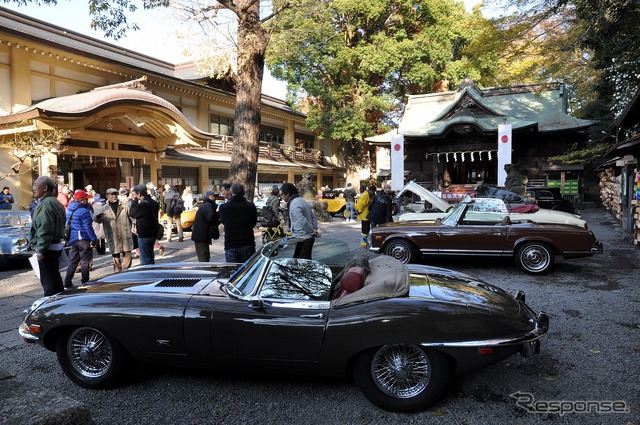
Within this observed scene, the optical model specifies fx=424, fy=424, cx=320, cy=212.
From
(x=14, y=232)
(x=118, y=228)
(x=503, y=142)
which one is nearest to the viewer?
(x=118, y=228)

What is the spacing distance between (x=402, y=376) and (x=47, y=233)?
14.7 ft

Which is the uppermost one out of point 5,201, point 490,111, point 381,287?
point 490,111

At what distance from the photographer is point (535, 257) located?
7453mm

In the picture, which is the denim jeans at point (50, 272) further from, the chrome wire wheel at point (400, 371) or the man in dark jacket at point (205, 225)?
the chrome wire wheel at point (400, 371)

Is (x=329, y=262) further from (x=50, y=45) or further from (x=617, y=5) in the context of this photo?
(x=50, y=45)

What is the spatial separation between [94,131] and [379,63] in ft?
56.0

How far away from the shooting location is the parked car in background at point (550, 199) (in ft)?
44.6

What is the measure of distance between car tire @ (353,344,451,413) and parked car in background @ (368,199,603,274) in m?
4.14

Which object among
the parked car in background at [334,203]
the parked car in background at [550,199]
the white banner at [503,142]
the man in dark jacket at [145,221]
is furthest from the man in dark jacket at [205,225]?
the parked car in background at [334,203]

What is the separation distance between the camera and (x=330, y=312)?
3.09m

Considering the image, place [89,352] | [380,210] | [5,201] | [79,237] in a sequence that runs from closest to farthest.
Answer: [89,352]
[79,237]
[380,210]
[5,201]

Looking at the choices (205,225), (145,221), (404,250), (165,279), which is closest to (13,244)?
(145,221)

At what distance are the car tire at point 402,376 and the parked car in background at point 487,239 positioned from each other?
4.14 meters

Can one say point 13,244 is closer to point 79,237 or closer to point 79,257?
point 79,257
